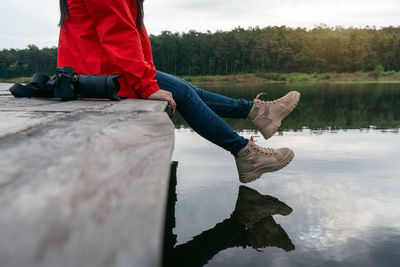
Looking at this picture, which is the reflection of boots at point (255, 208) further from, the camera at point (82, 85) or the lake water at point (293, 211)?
the camera at point (82, 85)

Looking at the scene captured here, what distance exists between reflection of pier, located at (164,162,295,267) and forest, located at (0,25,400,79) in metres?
68.4

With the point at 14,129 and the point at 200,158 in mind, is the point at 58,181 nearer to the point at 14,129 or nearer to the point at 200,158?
the point at 14,129

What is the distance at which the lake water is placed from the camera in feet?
5.67

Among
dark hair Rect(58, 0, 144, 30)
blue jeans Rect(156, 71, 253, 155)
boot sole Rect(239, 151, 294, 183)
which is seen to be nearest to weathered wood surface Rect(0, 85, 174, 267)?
blue jeans Rect(156, 71, 253, 155)

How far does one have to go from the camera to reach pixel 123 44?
7.12 ft

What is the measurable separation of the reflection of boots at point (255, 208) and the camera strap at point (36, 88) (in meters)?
1.51

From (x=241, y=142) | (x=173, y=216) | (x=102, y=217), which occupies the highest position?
(x=102, y=217)

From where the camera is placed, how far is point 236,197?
2.58m

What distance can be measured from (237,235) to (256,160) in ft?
2.67

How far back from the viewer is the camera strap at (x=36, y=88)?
2.25 meters

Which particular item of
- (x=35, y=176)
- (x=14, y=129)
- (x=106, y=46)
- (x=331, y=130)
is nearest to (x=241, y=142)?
(x=106, y=46)

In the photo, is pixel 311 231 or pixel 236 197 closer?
pixel 311 231

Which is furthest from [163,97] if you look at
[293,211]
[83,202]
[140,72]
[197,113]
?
[83,202]

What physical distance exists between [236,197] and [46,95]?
155 centimetres
